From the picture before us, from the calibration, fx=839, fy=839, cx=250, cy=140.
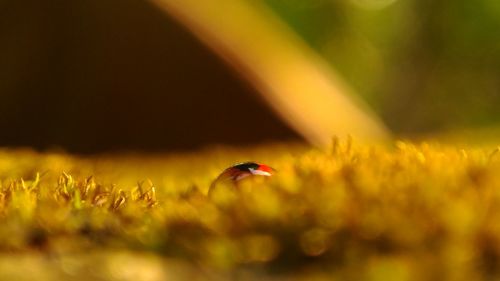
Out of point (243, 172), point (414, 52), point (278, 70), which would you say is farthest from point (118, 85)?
point (414, 52)

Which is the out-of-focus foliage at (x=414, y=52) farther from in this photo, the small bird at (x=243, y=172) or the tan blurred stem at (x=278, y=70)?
the small bird at (x=243, y=172)

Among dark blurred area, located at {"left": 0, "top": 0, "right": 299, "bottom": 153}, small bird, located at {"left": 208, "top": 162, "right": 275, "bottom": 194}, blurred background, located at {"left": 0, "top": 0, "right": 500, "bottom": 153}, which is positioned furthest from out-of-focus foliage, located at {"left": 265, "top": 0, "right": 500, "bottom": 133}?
small bird, located at {"left": 208, "top": 162, "right": 275, "bottom": 194}

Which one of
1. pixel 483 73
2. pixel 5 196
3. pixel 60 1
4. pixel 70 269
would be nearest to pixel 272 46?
pixel 60 1

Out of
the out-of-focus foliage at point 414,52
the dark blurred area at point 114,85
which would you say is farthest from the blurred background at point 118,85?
the out-of-focus foliage at point 414,52

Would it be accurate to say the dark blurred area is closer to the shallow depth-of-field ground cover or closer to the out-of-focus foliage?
the shallow depth-of-field ground cover

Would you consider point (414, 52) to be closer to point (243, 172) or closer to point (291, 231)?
point (243, 172)

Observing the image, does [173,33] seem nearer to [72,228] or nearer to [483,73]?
[72,228]
